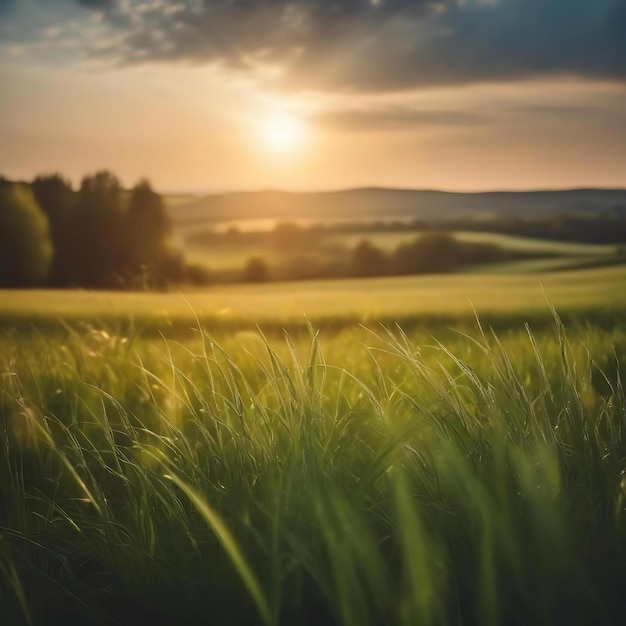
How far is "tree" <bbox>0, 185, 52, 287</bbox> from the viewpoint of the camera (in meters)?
2.43

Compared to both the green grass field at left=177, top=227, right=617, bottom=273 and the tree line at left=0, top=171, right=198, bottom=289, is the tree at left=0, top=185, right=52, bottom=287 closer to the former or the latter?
the tree line at left=0, top=171, right=198, bottom=289

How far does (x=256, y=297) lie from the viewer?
2301 mm

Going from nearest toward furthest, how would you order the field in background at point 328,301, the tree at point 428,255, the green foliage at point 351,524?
the green foliage at point 351,524, the field in background at point 328,301, the tree at point 428,255

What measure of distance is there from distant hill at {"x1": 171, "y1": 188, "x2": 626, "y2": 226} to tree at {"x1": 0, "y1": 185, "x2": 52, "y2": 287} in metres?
0.45

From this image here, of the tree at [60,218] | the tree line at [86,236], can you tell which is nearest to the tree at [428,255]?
the tree line at [86,236]

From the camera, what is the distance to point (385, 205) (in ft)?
8.00

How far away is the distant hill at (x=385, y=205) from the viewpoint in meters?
2.30

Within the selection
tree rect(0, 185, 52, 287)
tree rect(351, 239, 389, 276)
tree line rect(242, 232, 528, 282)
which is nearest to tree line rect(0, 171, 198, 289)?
tree rect(0, 185, 52, 287)

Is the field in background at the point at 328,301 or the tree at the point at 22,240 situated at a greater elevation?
the tree at the point at 22,240

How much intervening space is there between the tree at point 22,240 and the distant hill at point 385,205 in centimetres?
45

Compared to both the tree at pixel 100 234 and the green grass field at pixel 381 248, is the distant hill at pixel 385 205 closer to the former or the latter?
the green grass field at pixel 381 248

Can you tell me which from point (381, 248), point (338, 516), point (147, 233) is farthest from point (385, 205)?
point (338, 516)

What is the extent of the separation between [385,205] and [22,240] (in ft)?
3.77

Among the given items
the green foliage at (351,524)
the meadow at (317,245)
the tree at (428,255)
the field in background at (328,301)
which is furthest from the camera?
the tree at (428,255)
